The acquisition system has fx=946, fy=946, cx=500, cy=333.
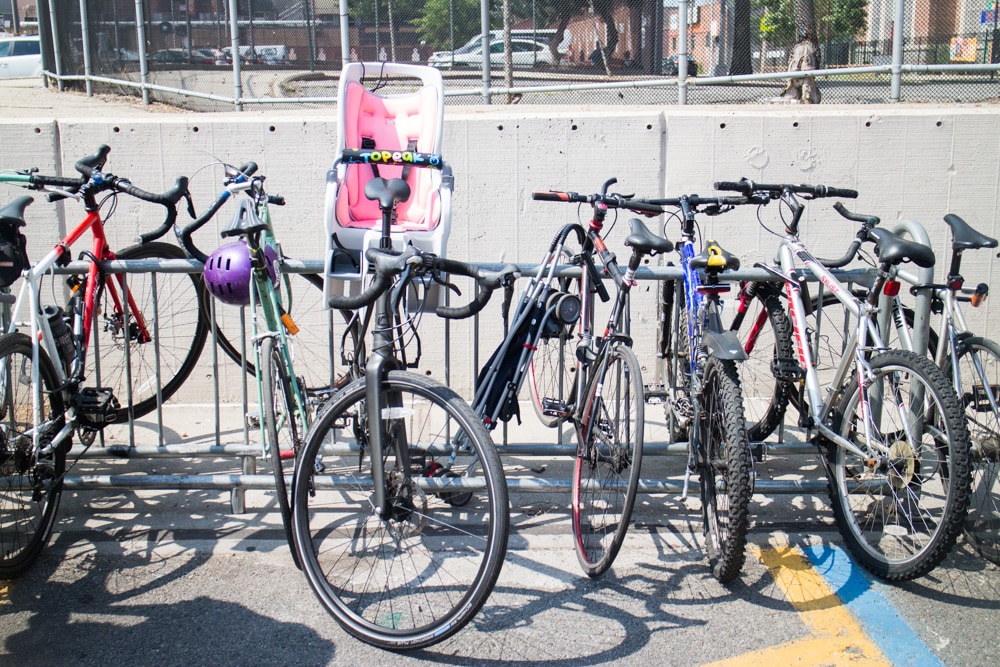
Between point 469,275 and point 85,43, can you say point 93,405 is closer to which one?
point 469,275

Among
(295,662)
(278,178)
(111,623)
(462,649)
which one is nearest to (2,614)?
(111,623)

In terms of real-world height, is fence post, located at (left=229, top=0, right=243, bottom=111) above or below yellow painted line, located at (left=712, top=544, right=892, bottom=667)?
above

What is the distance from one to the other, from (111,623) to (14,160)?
3.79 m

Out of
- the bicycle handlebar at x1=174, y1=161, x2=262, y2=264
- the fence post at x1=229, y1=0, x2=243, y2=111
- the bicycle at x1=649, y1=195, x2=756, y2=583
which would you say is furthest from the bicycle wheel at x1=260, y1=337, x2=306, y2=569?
the fence post at x1=229, y1=0, x2=243, y2=111

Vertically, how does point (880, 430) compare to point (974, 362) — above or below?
below

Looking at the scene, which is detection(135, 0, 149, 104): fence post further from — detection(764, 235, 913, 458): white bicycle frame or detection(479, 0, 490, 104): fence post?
detection(764, 235, 913, 458): white bicycle frame

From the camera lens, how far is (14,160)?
6.31 m

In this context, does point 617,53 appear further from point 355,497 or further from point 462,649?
point 462,649

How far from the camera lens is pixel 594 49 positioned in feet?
28.4

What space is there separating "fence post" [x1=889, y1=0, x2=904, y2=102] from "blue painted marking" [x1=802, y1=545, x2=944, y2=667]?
468 cm

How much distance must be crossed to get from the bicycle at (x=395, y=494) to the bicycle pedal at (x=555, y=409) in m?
0.42

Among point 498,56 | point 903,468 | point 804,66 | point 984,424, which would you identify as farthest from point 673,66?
point 903,468

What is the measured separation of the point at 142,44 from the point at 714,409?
27.0 ft

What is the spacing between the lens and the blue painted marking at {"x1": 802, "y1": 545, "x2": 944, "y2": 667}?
362 centimetres
